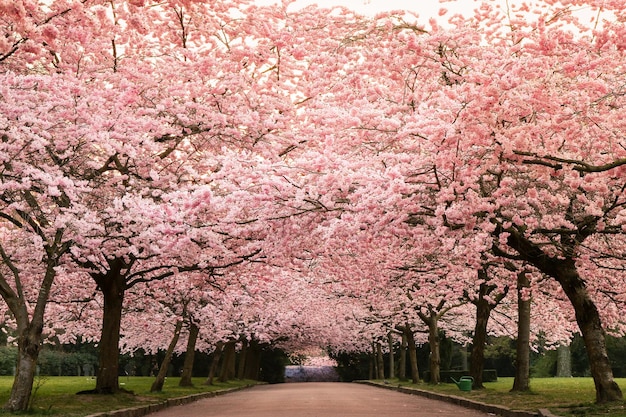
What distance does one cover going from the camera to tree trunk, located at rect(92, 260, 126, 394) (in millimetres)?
22094

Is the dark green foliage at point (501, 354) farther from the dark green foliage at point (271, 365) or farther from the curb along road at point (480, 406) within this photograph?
the curb along road at point (480, 406)

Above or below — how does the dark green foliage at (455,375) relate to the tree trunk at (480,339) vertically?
below

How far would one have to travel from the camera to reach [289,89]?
66.0 feet

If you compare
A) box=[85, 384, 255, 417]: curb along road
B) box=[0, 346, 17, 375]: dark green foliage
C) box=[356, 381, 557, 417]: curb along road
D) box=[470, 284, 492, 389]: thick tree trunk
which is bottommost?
box=[85, 384, 255, 417]: curb along road

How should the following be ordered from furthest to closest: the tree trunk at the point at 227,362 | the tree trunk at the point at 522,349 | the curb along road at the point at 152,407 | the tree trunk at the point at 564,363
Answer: the tree trunk at the point at 564,363 < the tree trunk at the point at 227,362 < the tree trunk at the point at 522,349 < the curb along road at the point at 152,407

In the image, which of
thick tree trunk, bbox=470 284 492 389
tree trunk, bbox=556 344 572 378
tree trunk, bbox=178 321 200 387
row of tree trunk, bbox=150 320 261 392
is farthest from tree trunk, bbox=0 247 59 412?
tree trunk, bbox=556 344 572 378

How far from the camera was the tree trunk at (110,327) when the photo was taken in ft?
72.5

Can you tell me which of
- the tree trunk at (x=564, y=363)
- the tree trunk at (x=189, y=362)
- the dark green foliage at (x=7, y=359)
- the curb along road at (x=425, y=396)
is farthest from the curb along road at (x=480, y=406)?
the dark green foliage at (x=7, y=359)

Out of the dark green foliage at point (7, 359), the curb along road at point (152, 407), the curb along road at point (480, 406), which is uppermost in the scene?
the dark green foliage at point (7, 359)

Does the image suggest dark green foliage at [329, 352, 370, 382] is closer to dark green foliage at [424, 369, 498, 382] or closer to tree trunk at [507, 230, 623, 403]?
dark green foliage at [424, 369, 498, 382]

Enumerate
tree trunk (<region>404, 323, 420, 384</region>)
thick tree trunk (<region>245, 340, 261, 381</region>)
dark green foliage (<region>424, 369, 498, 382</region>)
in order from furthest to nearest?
1. thick tree trunk (<region>245, 340, 261, 381</region>)
2. dark green foliage (<region>424, 369, 498, 382</region>)
3. tree trunk (<region>404, 323, 420, 384</region>)

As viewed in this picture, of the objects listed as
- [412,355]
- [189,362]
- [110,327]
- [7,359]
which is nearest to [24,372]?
[110,327]

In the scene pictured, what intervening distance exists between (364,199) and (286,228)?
10.4 feet

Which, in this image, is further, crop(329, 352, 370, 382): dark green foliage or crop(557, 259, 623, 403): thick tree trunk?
crop(329, 352, 370, 382): dark green foliage
